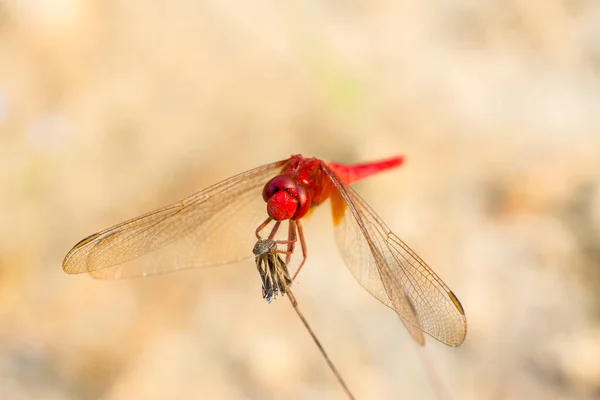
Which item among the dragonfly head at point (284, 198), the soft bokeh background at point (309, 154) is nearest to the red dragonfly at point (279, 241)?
the dragonfly head at point (284, 198)

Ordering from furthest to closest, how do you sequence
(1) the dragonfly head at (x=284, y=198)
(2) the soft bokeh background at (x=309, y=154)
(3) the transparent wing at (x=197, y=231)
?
(2) the soft bokeh background at (x=309, y=154) → (3) the transparent wing at (x=197, y=231) → (1) the dragonfly head at (x=284, y=198)

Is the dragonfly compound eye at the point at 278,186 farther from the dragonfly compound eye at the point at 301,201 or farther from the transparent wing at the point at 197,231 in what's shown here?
the transparent wing at the point at 197,231

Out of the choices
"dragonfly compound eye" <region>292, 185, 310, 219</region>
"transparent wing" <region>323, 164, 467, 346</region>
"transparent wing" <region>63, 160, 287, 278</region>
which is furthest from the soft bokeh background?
"dragonfly compound eye" <region>292, 185, 310, 219</region>

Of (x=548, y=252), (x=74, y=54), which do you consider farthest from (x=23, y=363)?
(x=548, y=252)

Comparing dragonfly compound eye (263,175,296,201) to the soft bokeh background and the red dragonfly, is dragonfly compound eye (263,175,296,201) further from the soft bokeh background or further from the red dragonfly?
the soft bokeh background

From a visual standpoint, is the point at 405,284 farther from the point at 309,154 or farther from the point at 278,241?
the point at 309,154

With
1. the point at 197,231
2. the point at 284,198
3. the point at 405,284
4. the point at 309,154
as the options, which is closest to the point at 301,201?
the point at 284,198
